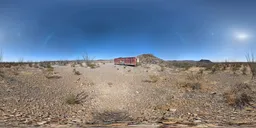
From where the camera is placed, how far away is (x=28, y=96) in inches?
265

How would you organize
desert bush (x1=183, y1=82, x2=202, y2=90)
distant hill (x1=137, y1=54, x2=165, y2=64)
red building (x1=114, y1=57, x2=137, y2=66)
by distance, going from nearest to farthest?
desert bush (x1=183, y1=82, x2=202, y2=90) < red building (x1=114, y1=57, x2=137, y2=66) < distant hill (x1=137, y1=54, x2=165, y2=64)

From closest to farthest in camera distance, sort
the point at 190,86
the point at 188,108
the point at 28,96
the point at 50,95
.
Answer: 1. the point at 188,108
2. the point at 28,96
3. the point at 50,95
4. the point at 190,86

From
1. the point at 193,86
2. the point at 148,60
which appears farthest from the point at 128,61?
the point at 193,86

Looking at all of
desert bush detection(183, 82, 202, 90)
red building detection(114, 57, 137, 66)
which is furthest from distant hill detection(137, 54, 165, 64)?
desert bush detection(183, 82, 202, 90)

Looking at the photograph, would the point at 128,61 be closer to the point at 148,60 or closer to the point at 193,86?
the point at 148,60

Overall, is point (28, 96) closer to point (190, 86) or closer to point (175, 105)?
point (175, 105)

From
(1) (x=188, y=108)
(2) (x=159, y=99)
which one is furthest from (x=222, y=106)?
(2) (x=159, y=99)

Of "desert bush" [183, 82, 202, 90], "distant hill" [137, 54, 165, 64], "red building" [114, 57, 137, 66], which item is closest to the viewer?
"desert bush" [183, 82, 202, 90]

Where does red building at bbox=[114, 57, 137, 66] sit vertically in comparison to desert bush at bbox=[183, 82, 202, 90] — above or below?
above

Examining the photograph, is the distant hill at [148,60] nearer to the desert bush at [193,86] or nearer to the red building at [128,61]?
the red building at [128,61]

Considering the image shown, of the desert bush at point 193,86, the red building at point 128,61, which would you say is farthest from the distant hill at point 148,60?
the desert bush at point 193,86

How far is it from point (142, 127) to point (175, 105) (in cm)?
393

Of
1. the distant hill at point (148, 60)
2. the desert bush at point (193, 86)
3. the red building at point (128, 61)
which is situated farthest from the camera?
the distant hill at point (148, 60)

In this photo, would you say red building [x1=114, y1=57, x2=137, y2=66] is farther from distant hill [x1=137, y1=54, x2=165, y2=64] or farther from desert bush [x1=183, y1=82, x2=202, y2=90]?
desert bush [x1=183, y1=82, x2=202, y2=90]
